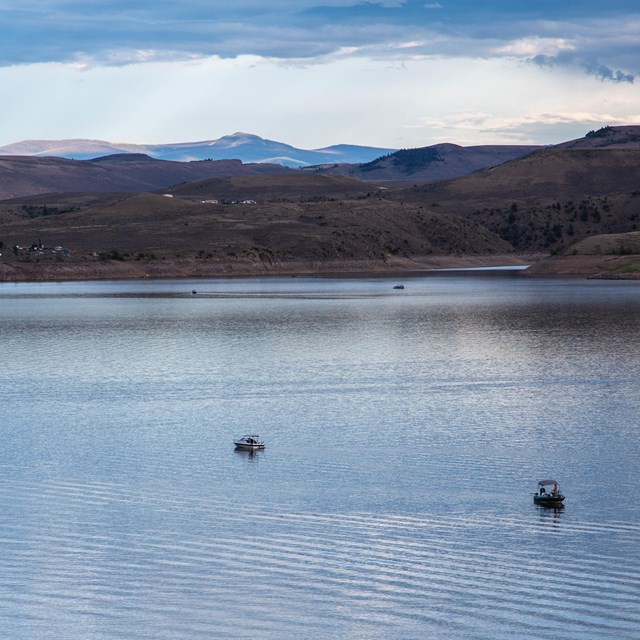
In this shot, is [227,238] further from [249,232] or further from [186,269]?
[186,269]

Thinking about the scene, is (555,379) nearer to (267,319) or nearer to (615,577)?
(615,577)

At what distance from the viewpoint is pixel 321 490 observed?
26734 mm

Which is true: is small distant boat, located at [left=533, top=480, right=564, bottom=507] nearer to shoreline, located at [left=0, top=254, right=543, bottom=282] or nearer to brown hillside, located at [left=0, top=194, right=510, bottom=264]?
shoreline, located at [left=0, top=254, right=543, bottom=282]

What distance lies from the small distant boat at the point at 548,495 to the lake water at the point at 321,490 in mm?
223

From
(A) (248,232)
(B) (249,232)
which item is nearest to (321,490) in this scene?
(A) (248,232)

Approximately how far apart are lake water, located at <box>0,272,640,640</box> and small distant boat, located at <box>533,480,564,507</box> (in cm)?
22

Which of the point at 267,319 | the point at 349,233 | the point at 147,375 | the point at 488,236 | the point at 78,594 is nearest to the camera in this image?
the point at 78,594

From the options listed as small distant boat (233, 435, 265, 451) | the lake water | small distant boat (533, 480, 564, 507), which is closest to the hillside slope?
the lake water

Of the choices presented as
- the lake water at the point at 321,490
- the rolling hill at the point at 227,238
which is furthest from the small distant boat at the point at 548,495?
the rolling hill at the point at 227,238

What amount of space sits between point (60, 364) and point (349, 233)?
117 metres

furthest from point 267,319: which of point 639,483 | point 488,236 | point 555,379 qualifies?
point 488,236

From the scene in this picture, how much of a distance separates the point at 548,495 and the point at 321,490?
4854 mm

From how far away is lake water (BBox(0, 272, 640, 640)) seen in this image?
18.4m

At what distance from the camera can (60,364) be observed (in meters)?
53.0
